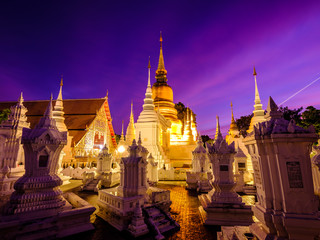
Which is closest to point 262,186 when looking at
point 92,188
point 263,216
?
point 263,216

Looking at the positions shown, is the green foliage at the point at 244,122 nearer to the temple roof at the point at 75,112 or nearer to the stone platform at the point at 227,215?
the temple roof at the point at 75,112

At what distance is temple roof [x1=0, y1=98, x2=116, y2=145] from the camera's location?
2555 cm

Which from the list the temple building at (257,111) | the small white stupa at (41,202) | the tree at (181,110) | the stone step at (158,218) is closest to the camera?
the small white stupa at (41,202)

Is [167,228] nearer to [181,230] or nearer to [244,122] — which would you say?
[181,230]

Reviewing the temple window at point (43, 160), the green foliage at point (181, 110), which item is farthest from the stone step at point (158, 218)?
the green foliage at point (181, 110)

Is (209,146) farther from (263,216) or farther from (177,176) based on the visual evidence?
(177,176)

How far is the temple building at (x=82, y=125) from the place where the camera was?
22183mm

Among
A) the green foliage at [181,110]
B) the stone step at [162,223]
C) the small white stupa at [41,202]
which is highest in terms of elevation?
the green foliage at [181,110]

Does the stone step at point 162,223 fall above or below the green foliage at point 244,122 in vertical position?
below

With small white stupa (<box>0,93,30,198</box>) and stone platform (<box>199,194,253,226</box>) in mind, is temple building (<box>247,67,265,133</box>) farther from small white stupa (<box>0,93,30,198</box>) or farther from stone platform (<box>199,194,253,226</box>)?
small white stupa (<box>0,93,30,198</box>)

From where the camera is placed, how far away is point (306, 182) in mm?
3287

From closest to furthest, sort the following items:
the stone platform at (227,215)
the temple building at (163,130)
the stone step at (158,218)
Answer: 1. the stone step at (158,218)
2. the stone platform at (227,215)
3. the temple building at (163,130)

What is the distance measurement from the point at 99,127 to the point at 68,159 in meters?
8.28

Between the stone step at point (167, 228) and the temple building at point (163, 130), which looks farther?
the temple building at point (163, 130)
